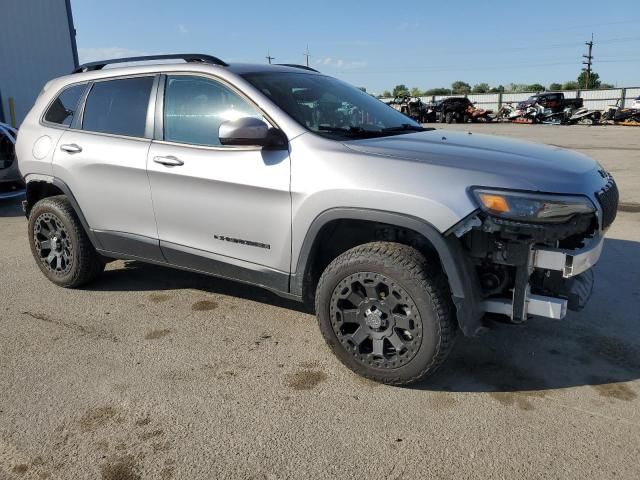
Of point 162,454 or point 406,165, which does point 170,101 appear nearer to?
point 406,165

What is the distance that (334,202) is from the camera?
114 inches

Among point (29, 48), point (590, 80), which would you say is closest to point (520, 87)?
point (590, 80)

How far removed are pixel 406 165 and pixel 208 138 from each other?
1368 millimetres

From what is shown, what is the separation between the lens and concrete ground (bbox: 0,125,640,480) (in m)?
2.36

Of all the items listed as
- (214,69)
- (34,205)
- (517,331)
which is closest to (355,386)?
(517,331)

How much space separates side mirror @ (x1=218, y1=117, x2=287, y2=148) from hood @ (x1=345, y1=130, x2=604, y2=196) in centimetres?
43

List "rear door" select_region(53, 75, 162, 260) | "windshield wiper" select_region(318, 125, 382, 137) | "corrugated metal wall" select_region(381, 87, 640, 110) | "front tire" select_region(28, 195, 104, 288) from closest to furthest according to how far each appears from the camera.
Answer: "windshield wiper" select_region(318, 125, 382, 137)
"rear door" select_region(53, 75, 162, 260)
"front tire" select_region(28, 195, 104, 288)
"corrugated metal wall" select_region(381, 87, 640, 110)

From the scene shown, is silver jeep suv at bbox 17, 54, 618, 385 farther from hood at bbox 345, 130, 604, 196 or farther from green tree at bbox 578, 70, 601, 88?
green tree at bbox 578, 70, 601, 88

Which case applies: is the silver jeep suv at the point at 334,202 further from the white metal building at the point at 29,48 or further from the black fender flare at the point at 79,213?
the white metal building at the point at 29,48

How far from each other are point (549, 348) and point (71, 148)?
12.2ft

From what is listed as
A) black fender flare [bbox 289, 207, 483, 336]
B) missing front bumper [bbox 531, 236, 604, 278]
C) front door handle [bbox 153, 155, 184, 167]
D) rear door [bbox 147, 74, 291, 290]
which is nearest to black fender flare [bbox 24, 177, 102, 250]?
rear door [bbox 147, 74, 291, 290]

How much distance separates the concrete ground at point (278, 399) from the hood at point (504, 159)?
113 cm

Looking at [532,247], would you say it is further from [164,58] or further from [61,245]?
[61,245]

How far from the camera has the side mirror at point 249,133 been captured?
2.96 metres
